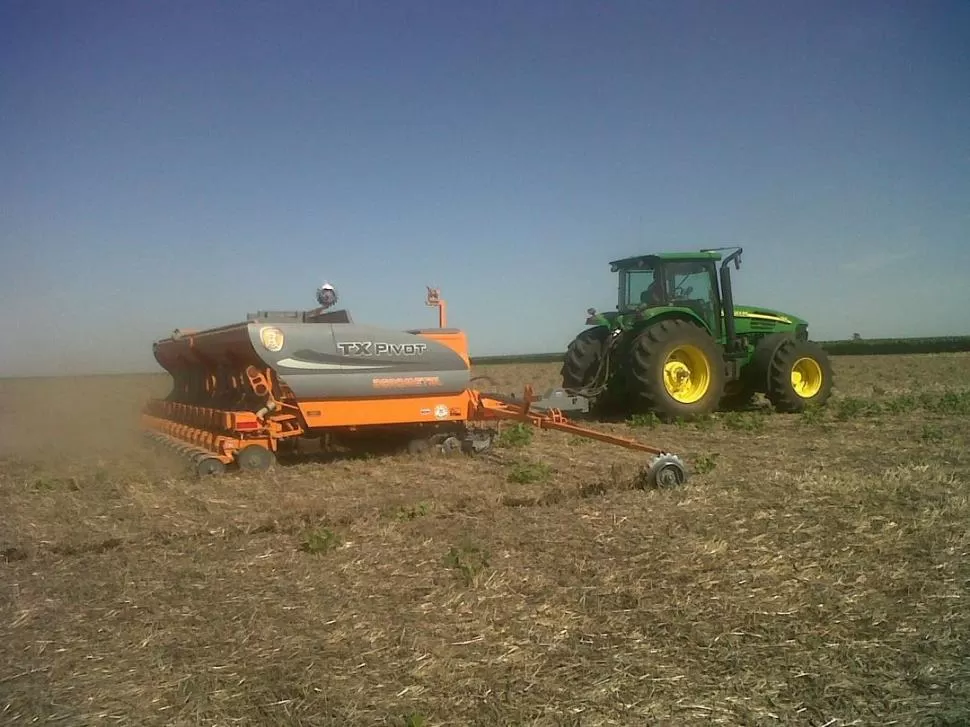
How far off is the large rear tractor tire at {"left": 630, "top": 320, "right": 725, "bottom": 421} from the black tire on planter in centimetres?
87

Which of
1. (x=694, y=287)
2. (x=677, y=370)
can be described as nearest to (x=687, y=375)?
(x=677, y=370)

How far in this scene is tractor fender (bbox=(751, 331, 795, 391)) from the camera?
40.3ft

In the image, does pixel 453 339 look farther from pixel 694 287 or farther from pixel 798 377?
pixel 798 377

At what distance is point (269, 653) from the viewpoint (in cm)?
350

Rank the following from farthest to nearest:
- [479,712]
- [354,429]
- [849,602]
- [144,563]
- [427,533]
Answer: [354,429], [427,533], [144,563], [849,602], [479,712]

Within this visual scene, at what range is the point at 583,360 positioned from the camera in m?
12.0

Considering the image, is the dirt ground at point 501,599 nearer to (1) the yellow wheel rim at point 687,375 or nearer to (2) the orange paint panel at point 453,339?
(2) the orange paint panel at point 453,339

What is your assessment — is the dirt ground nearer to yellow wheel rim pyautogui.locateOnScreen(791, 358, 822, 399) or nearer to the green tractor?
the green tractor

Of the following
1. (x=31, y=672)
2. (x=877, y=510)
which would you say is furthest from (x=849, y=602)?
(x=31, y=672)

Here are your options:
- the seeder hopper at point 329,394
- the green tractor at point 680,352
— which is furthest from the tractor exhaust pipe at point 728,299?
the seeder hopper at point 329,394

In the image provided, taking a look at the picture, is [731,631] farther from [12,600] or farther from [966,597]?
[12,600]

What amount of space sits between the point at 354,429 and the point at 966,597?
21.3 ft

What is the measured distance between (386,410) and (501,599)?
17.0 ft

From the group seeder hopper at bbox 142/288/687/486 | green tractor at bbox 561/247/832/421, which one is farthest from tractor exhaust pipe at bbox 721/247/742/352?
seeder hopper at bbox 142/288/687/486
